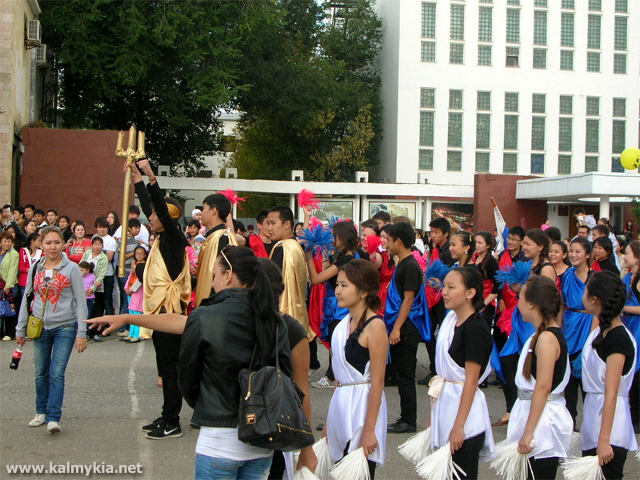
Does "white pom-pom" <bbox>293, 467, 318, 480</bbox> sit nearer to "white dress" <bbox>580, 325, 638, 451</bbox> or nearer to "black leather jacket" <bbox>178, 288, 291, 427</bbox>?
"black leather jacket" <bbox>178, 288, 291, 427</bbox>

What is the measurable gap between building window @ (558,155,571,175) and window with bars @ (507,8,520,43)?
7.13 m

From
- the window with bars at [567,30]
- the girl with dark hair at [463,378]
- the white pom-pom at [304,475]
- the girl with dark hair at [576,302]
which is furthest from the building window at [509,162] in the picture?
the white pom-pom at [304,475]

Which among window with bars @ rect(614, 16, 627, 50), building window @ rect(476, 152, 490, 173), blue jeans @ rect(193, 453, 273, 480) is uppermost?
window with bars @ rect(614, 16, 627, 50)

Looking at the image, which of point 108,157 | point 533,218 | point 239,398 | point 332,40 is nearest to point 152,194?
point 239,398

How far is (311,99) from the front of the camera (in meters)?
33.7

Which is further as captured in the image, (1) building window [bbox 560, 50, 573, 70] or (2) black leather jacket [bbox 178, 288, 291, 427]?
(1) building window [bbox 560, 50, 573, 70]

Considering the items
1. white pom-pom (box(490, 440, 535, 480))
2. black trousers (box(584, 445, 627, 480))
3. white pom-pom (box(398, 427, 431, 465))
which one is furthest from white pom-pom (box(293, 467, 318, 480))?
black trousers (box(584, 445, 627, 480))

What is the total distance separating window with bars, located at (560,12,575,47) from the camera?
40594 mm

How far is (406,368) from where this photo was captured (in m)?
6.45

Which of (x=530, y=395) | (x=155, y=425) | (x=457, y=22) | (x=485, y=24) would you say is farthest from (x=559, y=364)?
(x=485, y=24)

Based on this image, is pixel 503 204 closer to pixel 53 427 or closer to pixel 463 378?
pixel 53 427

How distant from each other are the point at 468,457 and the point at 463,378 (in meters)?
0.44

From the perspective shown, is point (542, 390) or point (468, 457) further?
point (468, 457)

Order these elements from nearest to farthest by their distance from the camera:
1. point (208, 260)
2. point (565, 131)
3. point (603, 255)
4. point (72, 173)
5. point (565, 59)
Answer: point (208, 260)
point (603, 255)
point (72, 173)
point (565, 59)
point (565, 131)
